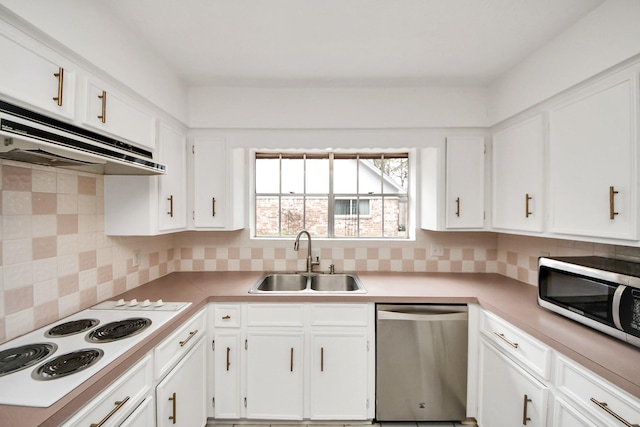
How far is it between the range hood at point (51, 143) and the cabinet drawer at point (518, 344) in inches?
83.8

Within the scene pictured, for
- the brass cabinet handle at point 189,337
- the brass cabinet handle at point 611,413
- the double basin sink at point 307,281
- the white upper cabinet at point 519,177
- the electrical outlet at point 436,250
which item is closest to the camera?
the brass cabinet handle at point 611,413

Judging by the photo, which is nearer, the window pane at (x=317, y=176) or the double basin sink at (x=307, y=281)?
the double basin sink at (x=307, y=281)

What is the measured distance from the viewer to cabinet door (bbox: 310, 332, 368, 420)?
6.12 feet

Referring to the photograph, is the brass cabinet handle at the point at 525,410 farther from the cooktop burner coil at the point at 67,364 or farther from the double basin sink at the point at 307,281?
the cooktop burner coil at the point at 67,364

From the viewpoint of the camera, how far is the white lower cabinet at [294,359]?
1863 millimetres

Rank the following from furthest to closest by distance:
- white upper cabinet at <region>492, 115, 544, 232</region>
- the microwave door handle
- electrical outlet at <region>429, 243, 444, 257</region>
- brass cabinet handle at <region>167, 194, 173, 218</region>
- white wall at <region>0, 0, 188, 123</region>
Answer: electrical outlet at <region>429, 243, 444, 257</region> < brass cabinet handle at <region>167, 194, 173, 218</region> < white upper cabinet at <region>492, 115, 544, 232</region> < the microwave door handle < white wall at <region>0, 0, 188, 123</region>

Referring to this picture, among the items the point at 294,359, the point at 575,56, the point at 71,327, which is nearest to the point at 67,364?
the point at 71,327

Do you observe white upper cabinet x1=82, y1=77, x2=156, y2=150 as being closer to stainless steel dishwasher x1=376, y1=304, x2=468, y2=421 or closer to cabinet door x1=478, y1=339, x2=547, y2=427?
stainless steel dishwasher x1=376, y1=304, x2=468, y2=421

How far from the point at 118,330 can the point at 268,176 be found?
174 cm

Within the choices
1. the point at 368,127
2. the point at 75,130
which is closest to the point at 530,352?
the point at 368,127

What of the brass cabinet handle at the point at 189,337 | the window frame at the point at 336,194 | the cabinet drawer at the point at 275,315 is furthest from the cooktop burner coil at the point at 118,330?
the window frame at the point at 336,194

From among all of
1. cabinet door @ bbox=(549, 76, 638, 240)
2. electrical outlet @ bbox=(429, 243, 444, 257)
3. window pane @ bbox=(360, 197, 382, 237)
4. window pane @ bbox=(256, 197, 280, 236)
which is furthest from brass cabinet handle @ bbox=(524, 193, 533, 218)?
window pane @ bbox=(256, 197, 280, 236)

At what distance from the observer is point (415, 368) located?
184 centimetres

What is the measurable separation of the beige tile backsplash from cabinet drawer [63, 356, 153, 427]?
58cm
